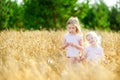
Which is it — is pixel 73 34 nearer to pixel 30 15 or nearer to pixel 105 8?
pixel 30 15

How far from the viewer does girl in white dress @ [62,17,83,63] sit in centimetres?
556

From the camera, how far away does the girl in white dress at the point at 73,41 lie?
5562mm

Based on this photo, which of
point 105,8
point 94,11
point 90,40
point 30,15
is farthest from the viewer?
point 105,8

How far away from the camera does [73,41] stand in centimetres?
576

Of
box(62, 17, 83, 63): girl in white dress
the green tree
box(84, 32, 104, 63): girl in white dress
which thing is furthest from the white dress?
the green tree

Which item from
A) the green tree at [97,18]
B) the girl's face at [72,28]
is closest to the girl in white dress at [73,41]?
the girl's face at [72,28]

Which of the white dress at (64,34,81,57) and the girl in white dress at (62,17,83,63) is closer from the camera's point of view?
the girl in white dress at (62,17,83,63)

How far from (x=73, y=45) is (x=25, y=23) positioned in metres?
30.7

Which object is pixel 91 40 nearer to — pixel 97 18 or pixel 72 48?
pixel 72 48

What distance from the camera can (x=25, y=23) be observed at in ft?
119

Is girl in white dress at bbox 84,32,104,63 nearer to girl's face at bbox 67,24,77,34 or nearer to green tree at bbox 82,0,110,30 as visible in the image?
girl's face at bbox 67,24,77,34

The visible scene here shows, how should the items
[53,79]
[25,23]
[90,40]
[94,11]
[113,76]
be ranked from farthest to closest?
[94,11]
[25,23]
[90,40]
[53,79]
[113,76]

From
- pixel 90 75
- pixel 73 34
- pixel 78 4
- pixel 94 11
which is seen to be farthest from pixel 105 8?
pixel 90 75

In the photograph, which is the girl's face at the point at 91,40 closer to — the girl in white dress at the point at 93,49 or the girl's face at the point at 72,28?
the girl in white dress at the point at 93,49
